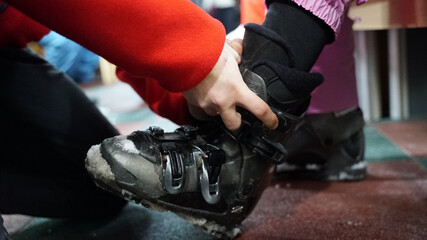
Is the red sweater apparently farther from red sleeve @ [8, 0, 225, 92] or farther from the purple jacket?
the purple jacket

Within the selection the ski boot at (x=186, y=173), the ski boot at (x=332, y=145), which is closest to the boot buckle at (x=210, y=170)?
the ski boot at (x=186, y=173)

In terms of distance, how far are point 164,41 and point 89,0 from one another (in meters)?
0.08

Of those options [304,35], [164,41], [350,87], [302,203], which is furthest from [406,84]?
[164,41]

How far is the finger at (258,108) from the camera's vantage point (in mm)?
497

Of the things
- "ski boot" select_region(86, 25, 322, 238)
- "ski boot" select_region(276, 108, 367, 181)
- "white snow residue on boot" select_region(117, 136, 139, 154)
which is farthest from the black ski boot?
"ski boot" select_region(276, 108, 367, 181)

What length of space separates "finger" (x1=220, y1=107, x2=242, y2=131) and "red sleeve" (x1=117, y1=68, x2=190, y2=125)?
0.44ft

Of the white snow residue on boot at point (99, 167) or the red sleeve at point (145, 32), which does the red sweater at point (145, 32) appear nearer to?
the red sleeve at point (145, 32)

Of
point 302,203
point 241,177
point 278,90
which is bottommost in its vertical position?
point 302,203

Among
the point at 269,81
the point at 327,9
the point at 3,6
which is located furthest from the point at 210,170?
the point at 3,6

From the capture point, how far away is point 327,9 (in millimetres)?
521

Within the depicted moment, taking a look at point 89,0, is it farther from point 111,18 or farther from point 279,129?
point 279,129

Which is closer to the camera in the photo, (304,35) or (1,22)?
(304,35)

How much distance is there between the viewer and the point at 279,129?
55 centimetres

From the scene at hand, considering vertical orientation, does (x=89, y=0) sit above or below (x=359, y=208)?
above
